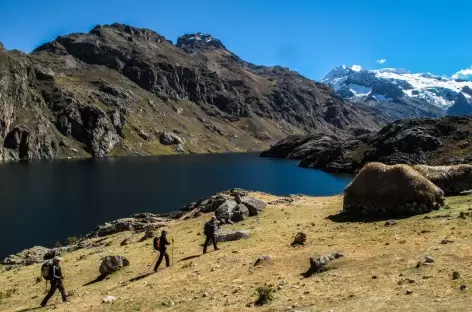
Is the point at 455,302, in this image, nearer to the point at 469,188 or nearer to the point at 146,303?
the point at 146,303

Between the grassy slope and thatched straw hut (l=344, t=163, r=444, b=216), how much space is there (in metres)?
1.94

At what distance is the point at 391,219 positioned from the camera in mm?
34688

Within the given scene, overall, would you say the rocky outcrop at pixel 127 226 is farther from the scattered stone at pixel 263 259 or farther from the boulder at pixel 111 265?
the scattered stone at pixel 263 259

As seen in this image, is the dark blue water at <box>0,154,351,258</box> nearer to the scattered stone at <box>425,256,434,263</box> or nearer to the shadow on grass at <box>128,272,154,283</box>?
the shadow on grass at <box>128,272,154,283</box>

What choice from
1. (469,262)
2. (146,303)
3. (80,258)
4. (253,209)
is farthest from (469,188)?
Result: (80,258)

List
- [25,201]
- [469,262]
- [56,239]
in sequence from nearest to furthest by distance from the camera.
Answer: [469,262]
[56,239]
[25,201]

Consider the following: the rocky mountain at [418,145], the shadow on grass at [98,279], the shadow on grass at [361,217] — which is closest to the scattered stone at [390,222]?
the shadow on grass at [361,217]

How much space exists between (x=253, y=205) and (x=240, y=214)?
236cm

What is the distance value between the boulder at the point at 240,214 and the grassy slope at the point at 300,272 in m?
5.66

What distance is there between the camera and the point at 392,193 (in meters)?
36.8

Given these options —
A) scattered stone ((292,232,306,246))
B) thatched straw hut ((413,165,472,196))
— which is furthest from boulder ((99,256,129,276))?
thatched straw hut ((413,165,472,196))

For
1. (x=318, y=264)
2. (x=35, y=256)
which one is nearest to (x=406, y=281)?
(x=318, y=264)

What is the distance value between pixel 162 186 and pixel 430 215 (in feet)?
341

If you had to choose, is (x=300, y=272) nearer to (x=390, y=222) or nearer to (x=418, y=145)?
(x=390, y=222)
